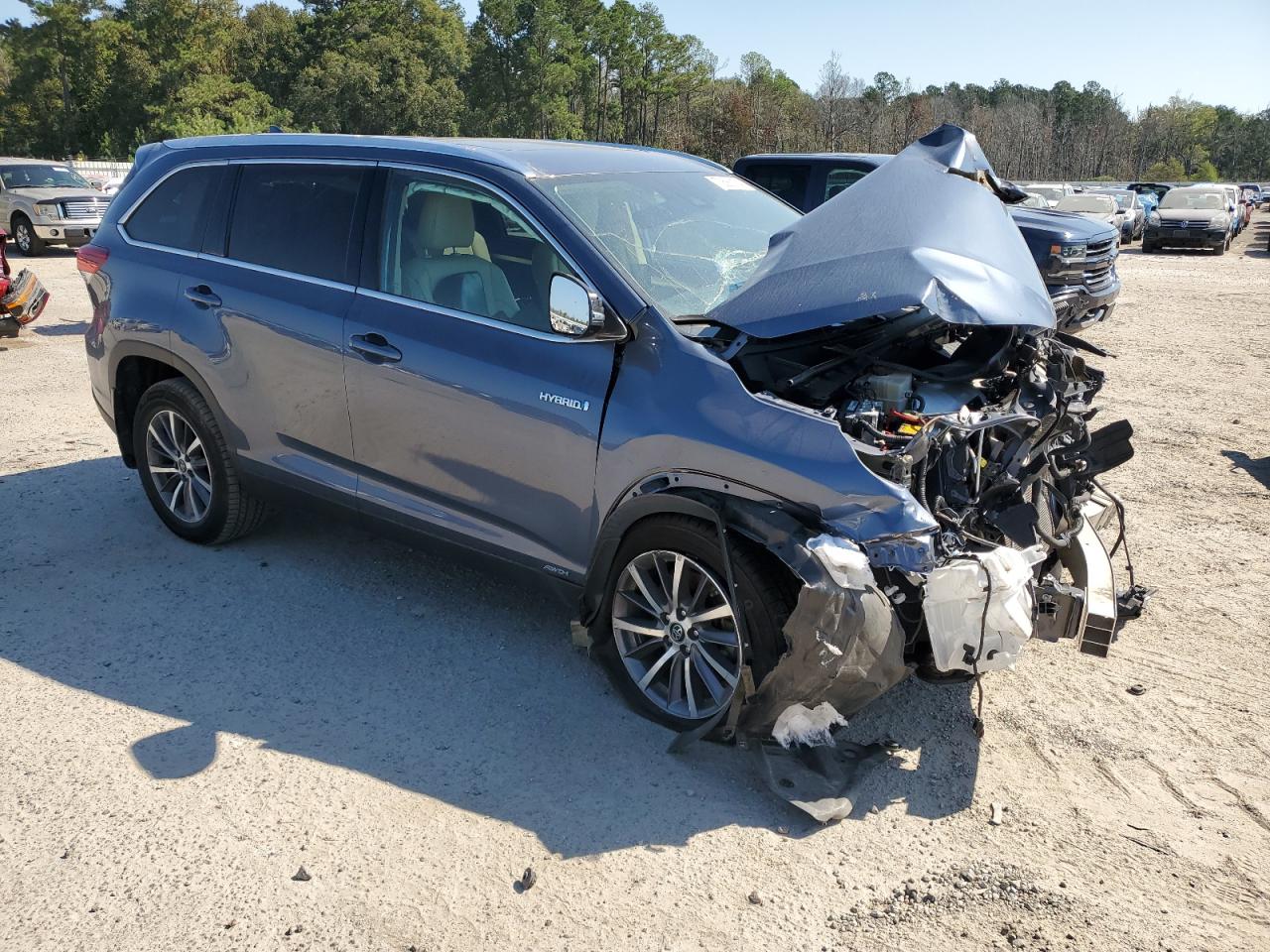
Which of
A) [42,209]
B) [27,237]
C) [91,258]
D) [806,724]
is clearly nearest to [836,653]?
[806,724]

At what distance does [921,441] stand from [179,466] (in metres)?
4.06

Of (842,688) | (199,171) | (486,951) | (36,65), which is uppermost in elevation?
(36,65)

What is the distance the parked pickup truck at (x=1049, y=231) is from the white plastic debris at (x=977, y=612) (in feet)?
27.5

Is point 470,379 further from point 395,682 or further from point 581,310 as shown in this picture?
point 395,682

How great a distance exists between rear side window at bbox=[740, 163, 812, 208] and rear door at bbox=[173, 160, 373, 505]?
7558 mm

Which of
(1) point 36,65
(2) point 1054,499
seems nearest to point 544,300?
(2) point 1054,499

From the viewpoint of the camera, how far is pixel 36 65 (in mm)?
55438

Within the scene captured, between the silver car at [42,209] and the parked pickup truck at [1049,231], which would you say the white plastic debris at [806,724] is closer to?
the parked pickup truck at [1049,231]

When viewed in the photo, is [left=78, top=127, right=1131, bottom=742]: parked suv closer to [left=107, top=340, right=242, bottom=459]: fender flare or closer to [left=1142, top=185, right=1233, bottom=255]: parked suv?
[left=107, top=340, right=242, bottom=459]: fender flare

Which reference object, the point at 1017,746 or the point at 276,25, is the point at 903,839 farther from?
the point at 276,25

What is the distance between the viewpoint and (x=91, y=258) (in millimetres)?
5598

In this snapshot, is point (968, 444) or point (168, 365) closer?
point (968, 444)

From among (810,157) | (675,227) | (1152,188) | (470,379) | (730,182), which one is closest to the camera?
(470,379)

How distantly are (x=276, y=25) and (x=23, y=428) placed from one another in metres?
73.8
